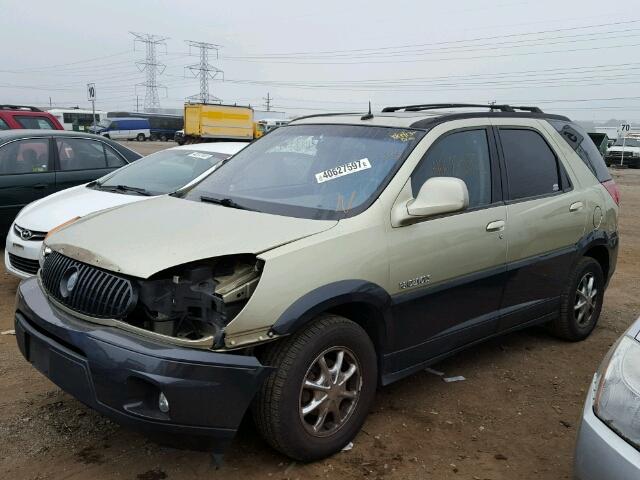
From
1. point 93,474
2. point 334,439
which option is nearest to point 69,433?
point 93,474

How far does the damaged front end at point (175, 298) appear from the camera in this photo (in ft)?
8.75

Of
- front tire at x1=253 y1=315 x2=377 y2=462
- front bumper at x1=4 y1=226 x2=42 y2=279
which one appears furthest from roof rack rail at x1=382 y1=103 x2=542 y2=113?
front bumper at x1=4 y1=226 x2=42 y2=279

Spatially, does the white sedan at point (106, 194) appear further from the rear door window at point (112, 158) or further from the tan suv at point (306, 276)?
the tan suv at point (306, 276)

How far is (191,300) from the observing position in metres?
2.71

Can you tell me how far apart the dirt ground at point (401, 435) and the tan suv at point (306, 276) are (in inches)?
11.6

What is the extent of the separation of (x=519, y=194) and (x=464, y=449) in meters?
1.78

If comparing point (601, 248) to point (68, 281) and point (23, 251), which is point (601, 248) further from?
point (23, 251)

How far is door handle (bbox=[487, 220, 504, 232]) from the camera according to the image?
12.3 ft

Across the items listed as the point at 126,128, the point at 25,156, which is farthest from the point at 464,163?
the point at 126,128

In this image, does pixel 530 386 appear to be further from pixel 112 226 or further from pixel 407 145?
pixel 112 226

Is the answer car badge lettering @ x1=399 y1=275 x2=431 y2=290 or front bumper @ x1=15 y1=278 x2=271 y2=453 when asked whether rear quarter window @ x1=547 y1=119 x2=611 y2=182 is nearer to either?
car badge lettering @ x1=399 y1=275 x2=431 y2=290

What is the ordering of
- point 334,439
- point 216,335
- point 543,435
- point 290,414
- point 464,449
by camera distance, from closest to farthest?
point 216,335, point 290,414, point 334,439, point 464,449, point 543,435

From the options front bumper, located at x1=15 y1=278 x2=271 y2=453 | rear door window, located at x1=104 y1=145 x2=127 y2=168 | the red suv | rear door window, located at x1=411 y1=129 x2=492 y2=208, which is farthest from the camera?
the red suv

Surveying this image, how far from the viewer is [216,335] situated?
8.45ft
